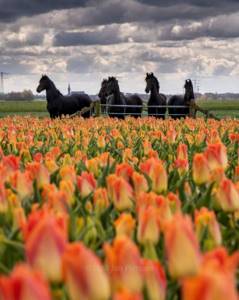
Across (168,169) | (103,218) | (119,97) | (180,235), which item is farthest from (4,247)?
(119,97)

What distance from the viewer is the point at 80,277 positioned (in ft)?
3.73

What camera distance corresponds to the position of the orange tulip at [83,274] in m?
1.13

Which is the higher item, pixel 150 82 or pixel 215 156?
pixel 215 156

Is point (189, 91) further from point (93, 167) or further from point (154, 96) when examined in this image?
point (93, 167)

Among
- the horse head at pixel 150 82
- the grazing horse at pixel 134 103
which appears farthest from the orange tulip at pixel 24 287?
the grazing horse at pixel 134 103

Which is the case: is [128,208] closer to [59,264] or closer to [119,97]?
[59,264]

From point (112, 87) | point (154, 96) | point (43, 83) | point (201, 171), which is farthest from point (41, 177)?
point (43, 83)

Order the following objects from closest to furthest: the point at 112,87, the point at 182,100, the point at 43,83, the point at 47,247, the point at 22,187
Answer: the point at 47,247
the point at 22,187
the point at 112,87
the point at 182,100
the point at 43,83

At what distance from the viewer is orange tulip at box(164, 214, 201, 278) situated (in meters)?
1.28

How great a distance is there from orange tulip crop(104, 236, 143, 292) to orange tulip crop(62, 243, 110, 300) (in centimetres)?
11

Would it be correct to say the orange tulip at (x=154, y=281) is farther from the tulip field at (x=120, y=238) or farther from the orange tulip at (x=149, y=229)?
the orange tulip at (x=149, y=229)

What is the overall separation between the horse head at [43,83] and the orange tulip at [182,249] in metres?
33.8

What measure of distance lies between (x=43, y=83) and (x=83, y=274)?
113 ft

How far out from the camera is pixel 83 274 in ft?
3.71
